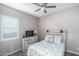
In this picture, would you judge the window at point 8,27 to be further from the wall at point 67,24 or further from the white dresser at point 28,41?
the wall at point 67,24

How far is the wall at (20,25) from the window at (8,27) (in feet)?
0.54

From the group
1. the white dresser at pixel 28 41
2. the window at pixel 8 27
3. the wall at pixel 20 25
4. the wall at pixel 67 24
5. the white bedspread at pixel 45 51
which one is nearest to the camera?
the white bedspread at pixel 45 51

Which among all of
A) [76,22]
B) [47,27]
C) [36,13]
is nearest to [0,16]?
[36,13]

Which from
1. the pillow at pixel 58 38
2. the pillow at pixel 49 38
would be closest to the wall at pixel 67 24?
the pillow at pixel 49 38

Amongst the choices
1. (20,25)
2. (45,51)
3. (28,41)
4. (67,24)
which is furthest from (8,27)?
(67,24)

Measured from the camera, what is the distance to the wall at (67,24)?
2.15 metres

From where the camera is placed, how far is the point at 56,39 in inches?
87.0

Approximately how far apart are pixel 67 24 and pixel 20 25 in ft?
6.76

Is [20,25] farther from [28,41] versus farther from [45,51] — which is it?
[45,51]

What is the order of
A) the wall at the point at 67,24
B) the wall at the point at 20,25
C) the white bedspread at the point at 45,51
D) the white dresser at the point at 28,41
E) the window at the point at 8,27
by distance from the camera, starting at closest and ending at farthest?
the white bedspread at the point at 45,51, the window at the point at 8,27, the wall at the point at 20,25, the wall at the point at 67,24, the white dresser at the point at 28,41

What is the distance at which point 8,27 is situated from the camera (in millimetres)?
1992

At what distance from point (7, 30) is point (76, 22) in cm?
272

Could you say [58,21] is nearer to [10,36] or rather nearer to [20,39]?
[20,39]

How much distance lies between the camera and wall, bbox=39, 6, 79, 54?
2150mm
